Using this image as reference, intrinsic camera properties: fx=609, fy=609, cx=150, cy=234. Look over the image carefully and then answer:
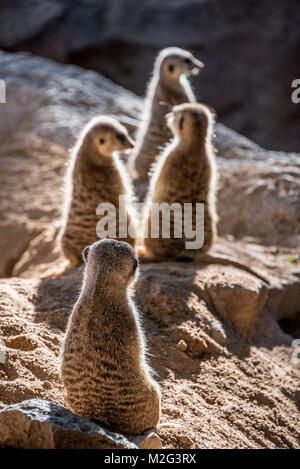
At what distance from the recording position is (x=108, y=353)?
179cm

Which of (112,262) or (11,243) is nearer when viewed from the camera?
(112,262)

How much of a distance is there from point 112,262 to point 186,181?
1913mm

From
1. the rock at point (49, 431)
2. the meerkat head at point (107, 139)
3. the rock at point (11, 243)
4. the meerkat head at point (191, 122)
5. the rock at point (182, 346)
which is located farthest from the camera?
the rock at point (11, 243)

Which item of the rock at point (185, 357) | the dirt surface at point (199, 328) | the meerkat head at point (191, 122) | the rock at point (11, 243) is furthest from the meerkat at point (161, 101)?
the rock at point (185, 357)

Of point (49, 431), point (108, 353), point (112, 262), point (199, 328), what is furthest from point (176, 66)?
point (49, 431)

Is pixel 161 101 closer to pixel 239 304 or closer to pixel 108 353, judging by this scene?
pixel 239 304

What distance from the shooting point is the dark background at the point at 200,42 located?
1025 cm

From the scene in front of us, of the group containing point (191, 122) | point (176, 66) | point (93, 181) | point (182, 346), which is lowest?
point (182, 346)

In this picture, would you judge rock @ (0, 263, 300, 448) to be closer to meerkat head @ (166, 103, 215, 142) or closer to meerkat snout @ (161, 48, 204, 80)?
meerkat head @ (166, 103, 215, 142)

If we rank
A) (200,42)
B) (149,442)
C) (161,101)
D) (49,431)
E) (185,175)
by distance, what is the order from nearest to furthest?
(49,431), (149,442), (185,175), (161,101), (200,42)

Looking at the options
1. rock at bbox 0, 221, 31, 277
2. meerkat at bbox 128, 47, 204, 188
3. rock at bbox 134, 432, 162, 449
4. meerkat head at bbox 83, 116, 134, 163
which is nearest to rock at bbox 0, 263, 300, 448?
rock at bbox 134, 432, 162, 449

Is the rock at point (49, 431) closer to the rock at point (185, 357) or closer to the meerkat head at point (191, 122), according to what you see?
the rock at point (185, 357)

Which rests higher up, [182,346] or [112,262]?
[112,262]

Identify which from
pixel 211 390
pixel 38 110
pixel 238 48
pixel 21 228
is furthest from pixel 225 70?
pixel 211 390
